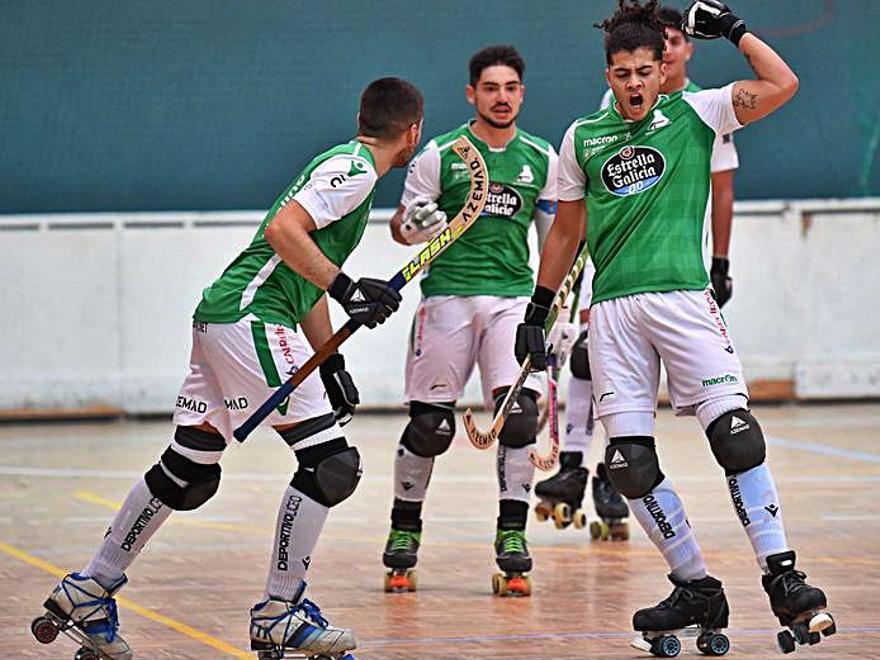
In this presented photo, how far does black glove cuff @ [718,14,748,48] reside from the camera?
6.47 metres

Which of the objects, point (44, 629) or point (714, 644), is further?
point (714, 644)

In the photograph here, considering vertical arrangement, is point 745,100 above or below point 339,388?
above

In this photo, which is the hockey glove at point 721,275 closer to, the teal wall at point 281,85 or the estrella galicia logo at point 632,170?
the estrella galicia logo at point 632,170

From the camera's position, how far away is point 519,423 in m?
8.12

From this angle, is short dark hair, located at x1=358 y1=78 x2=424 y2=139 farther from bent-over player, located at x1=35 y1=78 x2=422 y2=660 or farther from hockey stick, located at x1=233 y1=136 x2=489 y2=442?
hockey stick, located at x1=233 y1=136 x2=489 y2=442

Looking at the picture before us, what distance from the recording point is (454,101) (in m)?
15.8

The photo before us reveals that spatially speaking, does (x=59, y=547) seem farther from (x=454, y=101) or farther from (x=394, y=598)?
(x=454, y=101)

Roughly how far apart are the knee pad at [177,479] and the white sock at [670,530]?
149 cm

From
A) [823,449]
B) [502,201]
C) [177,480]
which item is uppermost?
[502,201]

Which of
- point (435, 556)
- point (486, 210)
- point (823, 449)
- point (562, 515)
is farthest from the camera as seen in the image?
point (823, 449)

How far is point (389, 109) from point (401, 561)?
88.1 inches

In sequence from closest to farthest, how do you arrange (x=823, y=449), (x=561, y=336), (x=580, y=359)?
(x=561, y=336) < (x=580, y=359) < (x=823, y=449)

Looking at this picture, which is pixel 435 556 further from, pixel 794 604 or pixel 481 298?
pixel 794 604

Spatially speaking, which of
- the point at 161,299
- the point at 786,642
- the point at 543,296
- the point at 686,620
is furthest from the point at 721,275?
the point at 161,299
